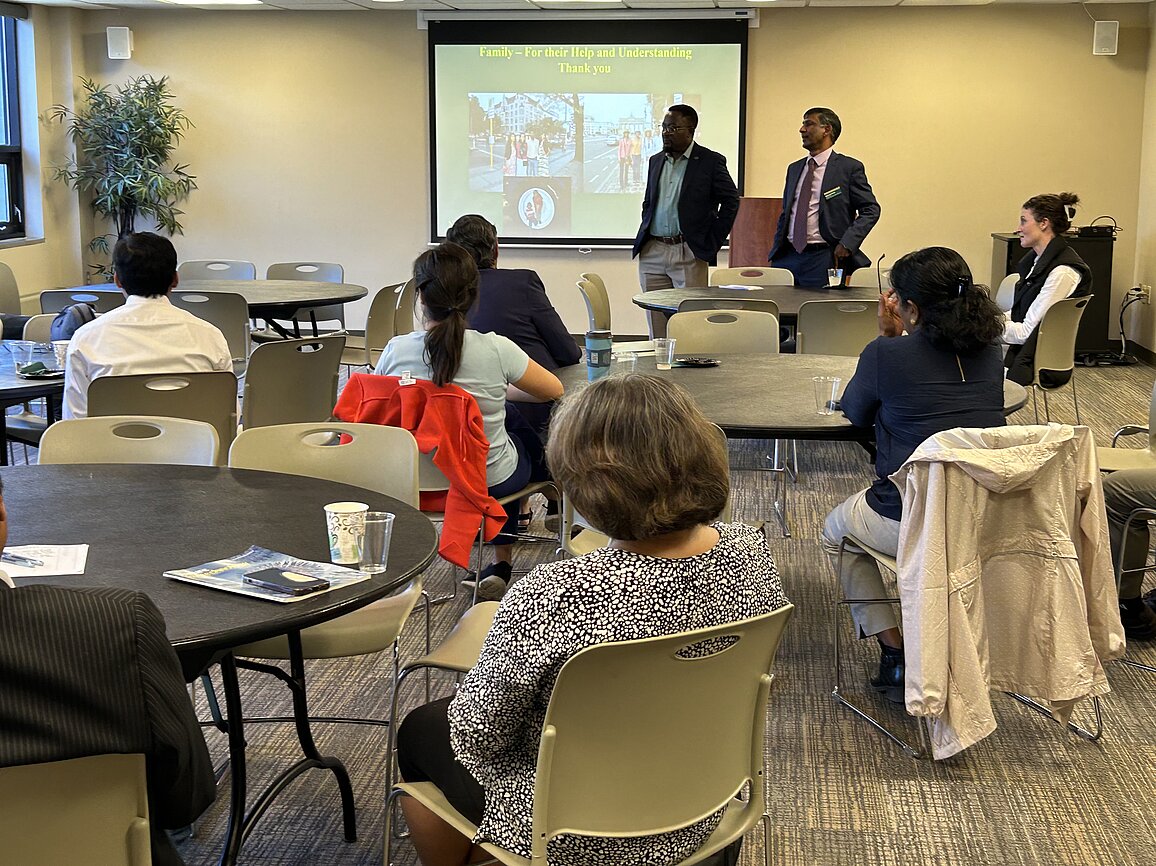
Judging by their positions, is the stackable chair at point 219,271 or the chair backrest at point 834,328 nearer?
the chair backrest at point 834,328

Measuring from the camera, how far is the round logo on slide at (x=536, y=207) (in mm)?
10312

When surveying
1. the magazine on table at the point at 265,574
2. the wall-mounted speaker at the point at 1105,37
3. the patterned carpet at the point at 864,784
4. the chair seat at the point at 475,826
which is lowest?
the patterned carpet at the point at 864,784

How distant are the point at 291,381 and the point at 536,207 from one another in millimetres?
5937

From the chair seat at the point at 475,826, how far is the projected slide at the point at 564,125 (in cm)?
858

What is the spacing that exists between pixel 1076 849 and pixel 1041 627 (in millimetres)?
517

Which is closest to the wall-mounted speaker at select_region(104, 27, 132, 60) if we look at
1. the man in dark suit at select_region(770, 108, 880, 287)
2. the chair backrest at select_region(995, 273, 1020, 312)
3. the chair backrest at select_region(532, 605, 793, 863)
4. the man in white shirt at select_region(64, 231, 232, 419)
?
the man in dark suit at select_region(770, 108, 880, 287)

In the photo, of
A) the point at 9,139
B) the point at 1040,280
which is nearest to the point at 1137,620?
the point at 1040,280

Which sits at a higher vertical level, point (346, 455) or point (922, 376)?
point (922, 376)

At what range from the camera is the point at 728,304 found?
5617mm

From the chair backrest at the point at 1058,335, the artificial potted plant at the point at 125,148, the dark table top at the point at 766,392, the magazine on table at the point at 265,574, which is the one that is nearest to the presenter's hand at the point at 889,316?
the dark table top at the point at 766,392

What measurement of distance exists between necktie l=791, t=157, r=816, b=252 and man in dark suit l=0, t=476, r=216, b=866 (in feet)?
19.8

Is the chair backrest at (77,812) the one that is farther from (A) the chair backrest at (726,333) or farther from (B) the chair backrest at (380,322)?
(B) the chair backrest at (380,322)

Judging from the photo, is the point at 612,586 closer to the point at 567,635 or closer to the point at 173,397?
the point at 567,635

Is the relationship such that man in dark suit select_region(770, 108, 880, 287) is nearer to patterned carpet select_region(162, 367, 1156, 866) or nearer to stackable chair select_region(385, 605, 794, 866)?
patterned carpet select_region(162, 367, 1156, 866)
